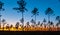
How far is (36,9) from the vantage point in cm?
8331

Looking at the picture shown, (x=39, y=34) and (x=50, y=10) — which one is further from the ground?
(x=50, y=10)

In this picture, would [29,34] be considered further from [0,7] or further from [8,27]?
[8,27]

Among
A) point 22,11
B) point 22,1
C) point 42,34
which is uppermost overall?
point 22,1

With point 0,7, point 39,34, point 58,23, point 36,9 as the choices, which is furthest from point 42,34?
point 58,23

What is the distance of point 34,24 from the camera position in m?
98.4

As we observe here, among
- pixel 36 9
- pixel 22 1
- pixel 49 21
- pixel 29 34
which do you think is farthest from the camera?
pixel 49 21

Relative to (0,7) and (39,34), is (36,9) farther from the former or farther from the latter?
(39,34)

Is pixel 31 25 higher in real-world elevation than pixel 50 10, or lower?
lower

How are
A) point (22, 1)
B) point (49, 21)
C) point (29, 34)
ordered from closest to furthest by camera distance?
1. point (29, 34)
2. point (22, 1)
3. point (49, 21)

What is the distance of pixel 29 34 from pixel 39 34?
2815 millimetres

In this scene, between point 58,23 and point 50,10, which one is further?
point 58,23

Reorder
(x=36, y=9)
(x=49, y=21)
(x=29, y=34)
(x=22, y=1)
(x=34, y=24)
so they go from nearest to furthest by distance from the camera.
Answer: (x=29, y=34) → (x=22, y=1) → (x=36, y=9) → (x=49, y=21) → (x=34, y=24)

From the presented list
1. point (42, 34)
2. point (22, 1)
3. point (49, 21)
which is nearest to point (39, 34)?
point (42, 34)

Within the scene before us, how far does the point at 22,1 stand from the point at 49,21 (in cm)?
3434
